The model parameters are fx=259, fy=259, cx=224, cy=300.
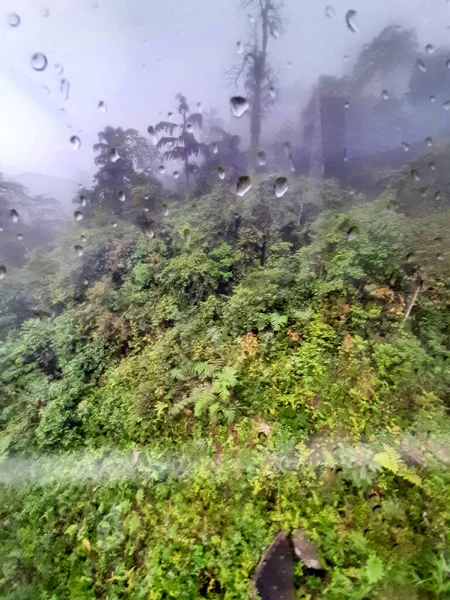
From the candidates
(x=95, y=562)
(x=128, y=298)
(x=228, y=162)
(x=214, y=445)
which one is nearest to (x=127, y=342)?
(x=128, y=298)

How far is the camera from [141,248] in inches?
199

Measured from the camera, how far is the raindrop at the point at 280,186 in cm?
484

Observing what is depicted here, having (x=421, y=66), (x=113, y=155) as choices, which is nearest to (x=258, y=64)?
(x=421, y=66)

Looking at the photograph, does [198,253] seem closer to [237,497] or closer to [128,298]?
[128,298]

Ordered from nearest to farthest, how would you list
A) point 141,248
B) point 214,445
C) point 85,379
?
point 214,445, point 85,379, point 141,248

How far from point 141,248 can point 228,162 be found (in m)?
2.71

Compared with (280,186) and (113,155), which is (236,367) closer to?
(280,186)

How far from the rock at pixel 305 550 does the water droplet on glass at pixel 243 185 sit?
16.1ft

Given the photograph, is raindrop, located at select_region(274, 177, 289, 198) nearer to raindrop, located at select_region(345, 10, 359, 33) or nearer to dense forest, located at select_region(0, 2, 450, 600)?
dense forest, located at select_region(0, 2, 450, 600)

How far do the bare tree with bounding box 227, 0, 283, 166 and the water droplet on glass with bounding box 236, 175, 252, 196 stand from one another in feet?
1.52

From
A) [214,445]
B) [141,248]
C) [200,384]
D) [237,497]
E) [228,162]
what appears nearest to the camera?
[237,497]

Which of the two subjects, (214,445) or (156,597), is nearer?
(156,597)

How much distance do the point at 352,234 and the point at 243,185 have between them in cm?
245

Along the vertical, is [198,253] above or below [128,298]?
above
